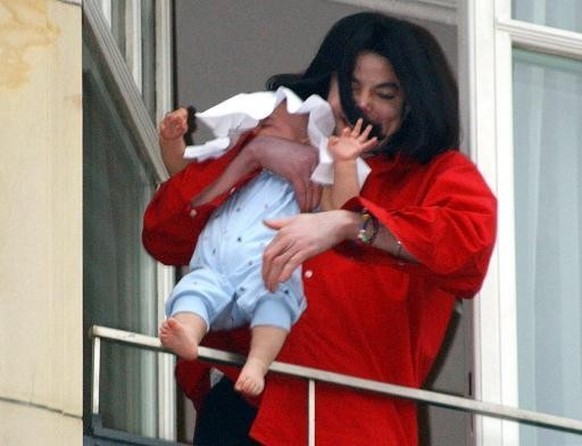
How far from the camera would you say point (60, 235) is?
1133cm

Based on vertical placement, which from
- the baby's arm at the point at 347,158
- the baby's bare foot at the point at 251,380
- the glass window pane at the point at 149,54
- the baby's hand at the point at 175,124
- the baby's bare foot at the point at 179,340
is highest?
the glass window pane at the point at 149,54

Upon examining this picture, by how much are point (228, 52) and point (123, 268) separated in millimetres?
2320

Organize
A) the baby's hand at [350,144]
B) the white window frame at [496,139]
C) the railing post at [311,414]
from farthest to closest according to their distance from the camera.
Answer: the white window frame at [496,139] → the baby's hand at [350,144] → the railing post at [311,414]

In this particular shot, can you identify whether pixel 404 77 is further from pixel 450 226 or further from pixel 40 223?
pixel 40 223

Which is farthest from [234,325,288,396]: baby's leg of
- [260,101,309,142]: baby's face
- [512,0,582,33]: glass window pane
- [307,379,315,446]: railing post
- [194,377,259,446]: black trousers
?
[512,0,582,33]: glass window pane

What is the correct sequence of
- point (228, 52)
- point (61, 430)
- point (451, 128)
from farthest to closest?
point (228, 52)
point (451, 128)
point (61, 430)

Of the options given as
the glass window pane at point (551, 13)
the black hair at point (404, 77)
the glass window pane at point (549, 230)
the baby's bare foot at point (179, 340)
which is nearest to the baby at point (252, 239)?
the baby's bare foot at point (179, 340)

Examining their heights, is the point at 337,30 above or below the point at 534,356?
above

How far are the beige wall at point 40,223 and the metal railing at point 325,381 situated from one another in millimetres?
65

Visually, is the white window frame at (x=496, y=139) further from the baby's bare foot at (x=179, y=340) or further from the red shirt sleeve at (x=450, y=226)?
the baby's bare foot at (x=179, y=340)

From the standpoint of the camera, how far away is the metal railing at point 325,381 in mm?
11242

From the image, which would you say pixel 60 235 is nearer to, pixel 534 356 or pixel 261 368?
pixel 261 368

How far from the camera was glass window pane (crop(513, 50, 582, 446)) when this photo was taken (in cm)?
1234

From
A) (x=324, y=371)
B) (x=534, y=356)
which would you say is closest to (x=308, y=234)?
(x=324, y=371)
